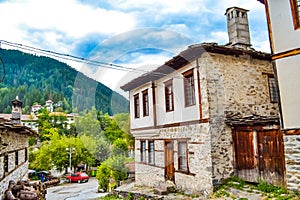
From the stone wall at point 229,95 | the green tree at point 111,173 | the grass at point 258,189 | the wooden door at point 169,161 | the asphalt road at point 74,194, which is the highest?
the stone wall at point 229,95

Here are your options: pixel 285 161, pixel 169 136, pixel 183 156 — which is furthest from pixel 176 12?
pixel 285 161

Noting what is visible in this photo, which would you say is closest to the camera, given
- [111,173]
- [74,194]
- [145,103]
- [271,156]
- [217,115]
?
[271,156]

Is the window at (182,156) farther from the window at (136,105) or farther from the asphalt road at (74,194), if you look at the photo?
the asphalt road at (74,194)

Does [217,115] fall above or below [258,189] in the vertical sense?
above

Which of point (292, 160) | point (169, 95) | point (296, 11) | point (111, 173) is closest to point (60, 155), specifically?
point (111, 173)

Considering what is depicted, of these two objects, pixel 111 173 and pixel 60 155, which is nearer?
pixel 111 173

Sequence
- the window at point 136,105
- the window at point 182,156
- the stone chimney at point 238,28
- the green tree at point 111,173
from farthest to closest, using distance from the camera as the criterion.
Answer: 1. the green tree at point 111,173
2. the window at point 136,105
3. the stone chimney at point 238,28
4. the window at point 182,156

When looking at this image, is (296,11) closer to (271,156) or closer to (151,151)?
(271,156)

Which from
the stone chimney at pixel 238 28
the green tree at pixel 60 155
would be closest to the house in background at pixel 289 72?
the stone chimney at pixel 238 28

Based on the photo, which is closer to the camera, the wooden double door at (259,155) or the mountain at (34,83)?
the wooden double door at (259,155)

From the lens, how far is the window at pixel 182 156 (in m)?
10.6

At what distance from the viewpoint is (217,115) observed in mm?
9250

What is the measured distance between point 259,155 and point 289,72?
284 centimetres

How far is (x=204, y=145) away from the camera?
9258mm
